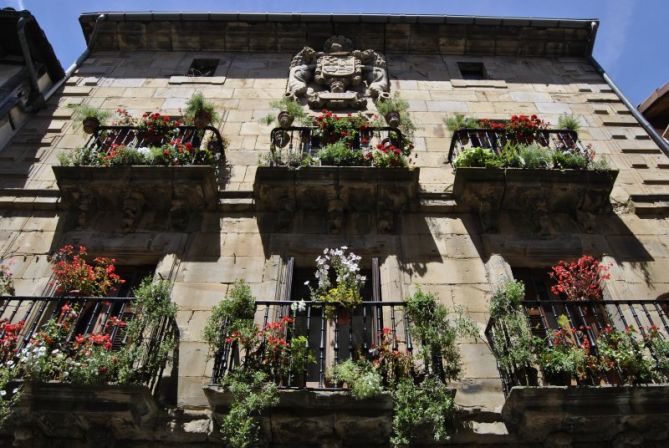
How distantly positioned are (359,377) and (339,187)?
3494mm

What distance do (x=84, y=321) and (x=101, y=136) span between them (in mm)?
3510

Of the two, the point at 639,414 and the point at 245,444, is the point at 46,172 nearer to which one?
the point at 245,444

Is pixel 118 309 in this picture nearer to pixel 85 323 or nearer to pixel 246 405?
pixel 85 323

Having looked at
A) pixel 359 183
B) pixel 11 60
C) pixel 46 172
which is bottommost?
pixel 359 183

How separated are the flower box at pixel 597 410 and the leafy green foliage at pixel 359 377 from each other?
140 cm

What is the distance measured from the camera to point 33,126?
10859 mm

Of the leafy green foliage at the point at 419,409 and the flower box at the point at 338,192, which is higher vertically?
the flower box at the point at 338,192

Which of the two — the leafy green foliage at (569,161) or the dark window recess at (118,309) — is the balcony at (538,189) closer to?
the leafy green foliage at (569,161)

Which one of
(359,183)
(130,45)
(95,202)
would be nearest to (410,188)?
(359,183)

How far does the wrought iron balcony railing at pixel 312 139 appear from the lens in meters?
9.33

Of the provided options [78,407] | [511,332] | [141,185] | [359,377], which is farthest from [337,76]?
[78,407]

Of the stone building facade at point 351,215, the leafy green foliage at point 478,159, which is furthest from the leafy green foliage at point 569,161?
the leafy green foliage at point 478,159

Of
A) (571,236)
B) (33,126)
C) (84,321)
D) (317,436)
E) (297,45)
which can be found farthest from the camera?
(297,45)

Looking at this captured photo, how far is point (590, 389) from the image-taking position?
5.76m
